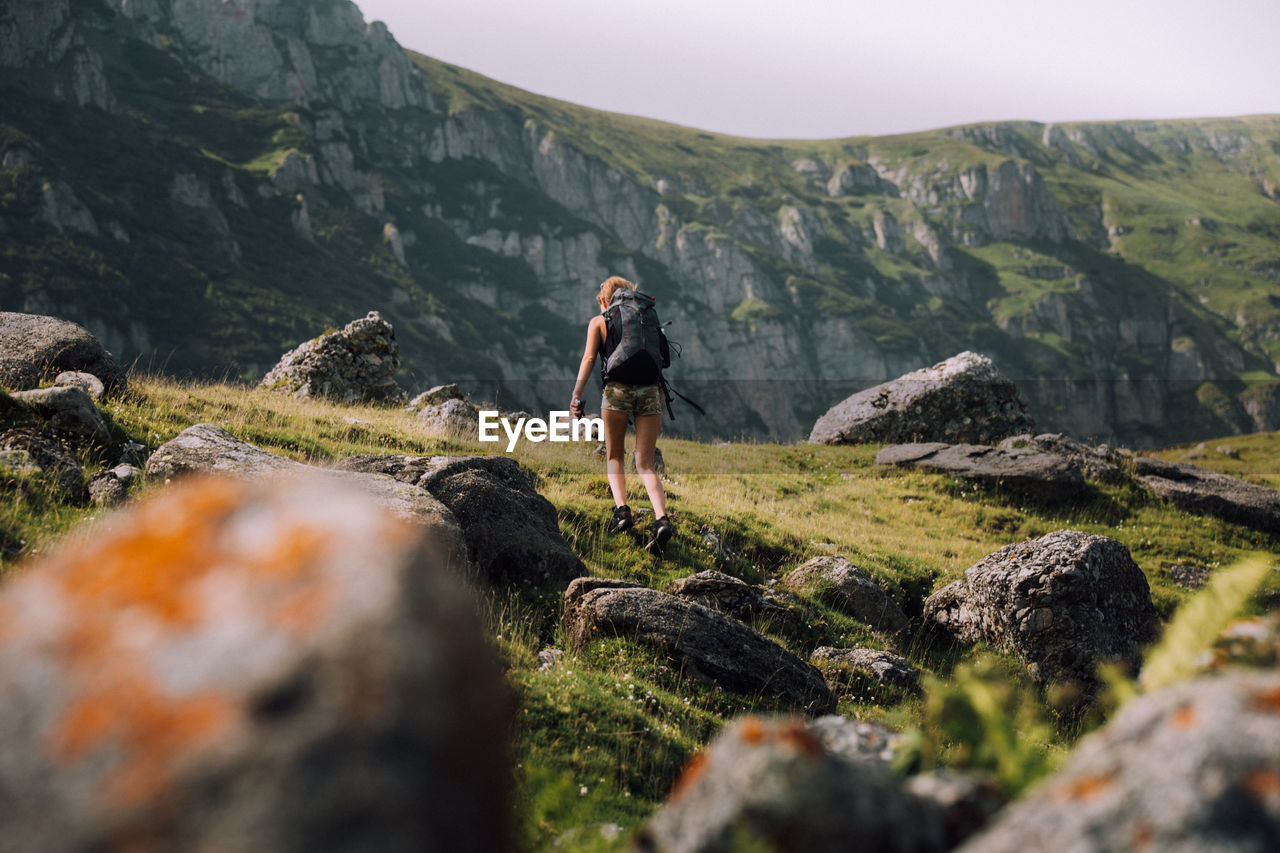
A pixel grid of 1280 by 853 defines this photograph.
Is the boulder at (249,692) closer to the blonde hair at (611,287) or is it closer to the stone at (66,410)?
the stone at (66,410)

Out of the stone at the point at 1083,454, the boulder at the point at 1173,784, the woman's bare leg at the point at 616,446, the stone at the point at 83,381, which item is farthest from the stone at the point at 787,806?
the stone at the point at 1083,454

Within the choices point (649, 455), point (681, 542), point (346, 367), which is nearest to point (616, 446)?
point (649, 455)

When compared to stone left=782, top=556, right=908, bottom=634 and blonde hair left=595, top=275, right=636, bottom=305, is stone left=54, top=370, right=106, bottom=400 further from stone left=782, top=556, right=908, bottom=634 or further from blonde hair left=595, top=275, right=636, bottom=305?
stone left=782, top=556, right=908, bottom=634

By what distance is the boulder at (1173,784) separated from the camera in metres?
2.10

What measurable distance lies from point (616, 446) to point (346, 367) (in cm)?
1582

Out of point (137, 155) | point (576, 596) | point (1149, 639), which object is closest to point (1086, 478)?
point (1149, 639)

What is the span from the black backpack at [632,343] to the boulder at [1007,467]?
47.2 ft

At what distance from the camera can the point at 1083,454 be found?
1008 inches

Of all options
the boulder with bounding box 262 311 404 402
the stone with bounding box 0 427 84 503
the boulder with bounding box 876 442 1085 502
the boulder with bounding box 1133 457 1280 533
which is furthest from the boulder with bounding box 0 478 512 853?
the boulder with bounding box 1133 457 1280 533

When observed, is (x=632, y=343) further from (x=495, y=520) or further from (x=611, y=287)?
(x=495, y=520)

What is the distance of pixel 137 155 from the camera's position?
7151 inches

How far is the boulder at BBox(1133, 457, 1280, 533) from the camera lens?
2301 centimetres

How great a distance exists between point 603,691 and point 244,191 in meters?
222

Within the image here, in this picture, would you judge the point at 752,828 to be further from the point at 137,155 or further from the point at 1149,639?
the point at 137,155
